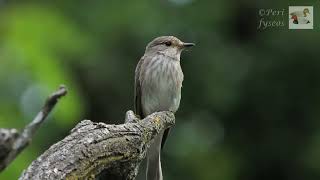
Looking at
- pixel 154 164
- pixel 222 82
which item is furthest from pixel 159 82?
pixel 222 82

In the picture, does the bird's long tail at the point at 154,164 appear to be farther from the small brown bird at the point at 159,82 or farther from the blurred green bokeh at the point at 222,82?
the blurred green bokeh at the point at 222,82

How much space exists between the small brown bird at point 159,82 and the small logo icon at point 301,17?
172 centimetres

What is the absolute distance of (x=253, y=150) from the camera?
7668 mm

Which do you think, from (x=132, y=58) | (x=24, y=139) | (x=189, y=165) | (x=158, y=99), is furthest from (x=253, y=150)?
(x=24, y=139)

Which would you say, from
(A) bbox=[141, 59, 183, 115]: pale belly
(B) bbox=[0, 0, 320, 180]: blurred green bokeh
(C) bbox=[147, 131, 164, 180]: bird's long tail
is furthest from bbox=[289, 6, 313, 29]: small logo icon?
(C) bbox=[147, 131, 164, 180]: bird's long tail

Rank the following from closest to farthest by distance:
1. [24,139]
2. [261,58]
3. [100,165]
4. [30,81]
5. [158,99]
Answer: [24,139] → [100,165] → [30,81] → [158,99] → [261,58]

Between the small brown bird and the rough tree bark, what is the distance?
2.40 m

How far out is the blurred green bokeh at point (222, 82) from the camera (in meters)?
6.88

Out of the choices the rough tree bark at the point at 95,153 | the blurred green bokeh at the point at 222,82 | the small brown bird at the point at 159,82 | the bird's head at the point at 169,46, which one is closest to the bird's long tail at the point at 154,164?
the small brown bird at the point at 159,82

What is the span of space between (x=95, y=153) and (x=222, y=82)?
459 cm

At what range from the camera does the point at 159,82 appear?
5707mm

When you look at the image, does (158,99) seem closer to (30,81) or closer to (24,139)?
(30,81)

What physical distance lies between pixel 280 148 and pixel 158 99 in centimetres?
236

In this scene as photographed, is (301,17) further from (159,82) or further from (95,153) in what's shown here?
(95,153)
